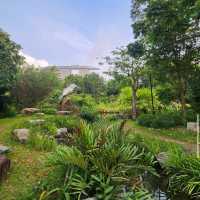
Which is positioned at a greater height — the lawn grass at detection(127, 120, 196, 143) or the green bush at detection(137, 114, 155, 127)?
the green bush at detection(137, 114, 155, 127)

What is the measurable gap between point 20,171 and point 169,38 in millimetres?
7868

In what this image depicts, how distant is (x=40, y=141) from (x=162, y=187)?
11.4ft

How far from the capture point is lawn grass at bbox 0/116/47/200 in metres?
4.94

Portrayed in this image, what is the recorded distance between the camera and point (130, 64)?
51.4ft

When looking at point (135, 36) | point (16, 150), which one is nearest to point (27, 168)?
point (16, 150)

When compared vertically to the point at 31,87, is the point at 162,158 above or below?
below

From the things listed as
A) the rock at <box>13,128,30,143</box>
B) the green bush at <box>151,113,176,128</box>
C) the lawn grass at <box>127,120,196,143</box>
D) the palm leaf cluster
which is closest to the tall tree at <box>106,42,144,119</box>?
the green bush at <box>151,113,176,128</box>

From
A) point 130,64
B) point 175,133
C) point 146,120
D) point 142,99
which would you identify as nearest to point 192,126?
point 175,133

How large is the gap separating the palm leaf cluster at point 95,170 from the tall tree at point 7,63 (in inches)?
348

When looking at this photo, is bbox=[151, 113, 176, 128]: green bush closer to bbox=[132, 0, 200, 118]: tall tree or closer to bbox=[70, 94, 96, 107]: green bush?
bbox=[132, 0, 200, 118]: tall tree

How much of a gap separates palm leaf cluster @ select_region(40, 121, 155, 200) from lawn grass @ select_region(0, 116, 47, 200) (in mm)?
659

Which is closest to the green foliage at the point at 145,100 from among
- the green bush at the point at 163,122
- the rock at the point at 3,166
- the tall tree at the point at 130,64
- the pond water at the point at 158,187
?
the tall tree at the point at 130,64

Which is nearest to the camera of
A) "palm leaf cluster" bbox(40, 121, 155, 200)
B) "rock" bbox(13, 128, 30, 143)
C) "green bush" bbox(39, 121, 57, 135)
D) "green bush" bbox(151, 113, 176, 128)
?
"palm leaf cluster" bbox(40, 121, 155, 200)

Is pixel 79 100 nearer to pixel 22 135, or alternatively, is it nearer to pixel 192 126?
pixel 192 126
